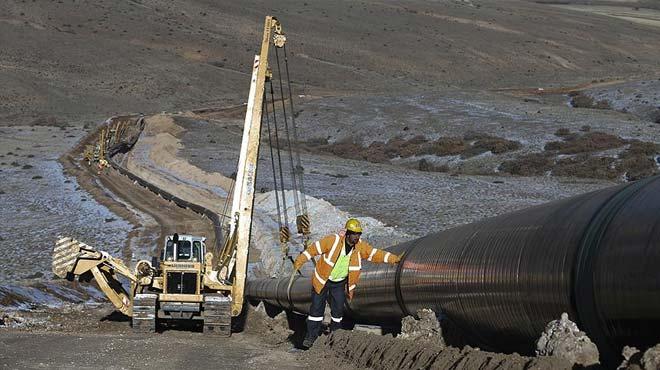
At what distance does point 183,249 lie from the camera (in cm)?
2547

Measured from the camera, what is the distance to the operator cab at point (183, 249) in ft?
82.8

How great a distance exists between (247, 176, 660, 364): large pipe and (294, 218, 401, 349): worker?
58 centimetres

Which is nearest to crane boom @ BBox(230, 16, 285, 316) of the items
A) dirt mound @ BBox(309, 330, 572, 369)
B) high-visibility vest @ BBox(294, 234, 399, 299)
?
dirt mound @ BBox(309, 330, 572, 369)

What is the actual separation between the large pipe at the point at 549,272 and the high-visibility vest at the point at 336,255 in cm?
47

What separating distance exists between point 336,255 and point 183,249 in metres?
10.9

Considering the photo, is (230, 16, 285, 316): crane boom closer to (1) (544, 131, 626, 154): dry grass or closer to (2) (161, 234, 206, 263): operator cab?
(2) (161, 234, 206, 263): operator cab

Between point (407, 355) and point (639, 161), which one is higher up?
point (407, 355)

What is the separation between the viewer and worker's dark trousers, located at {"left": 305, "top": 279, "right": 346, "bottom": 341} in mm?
15562

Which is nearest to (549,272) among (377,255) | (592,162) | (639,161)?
(377,255)

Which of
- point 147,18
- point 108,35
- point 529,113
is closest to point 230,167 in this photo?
point 529,113

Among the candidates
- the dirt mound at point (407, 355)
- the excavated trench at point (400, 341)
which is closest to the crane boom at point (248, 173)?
the excavated trench at point (400, 341)

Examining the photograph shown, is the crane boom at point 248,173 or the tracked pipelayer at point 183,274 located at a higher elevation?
the crane boom at point 248,173

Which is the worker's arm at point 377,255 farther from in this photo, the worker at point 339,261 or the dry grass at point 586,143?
the dry grass at point 586,143

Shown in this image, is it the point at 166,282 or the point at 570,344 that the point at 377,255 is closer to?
the point at 570,344
